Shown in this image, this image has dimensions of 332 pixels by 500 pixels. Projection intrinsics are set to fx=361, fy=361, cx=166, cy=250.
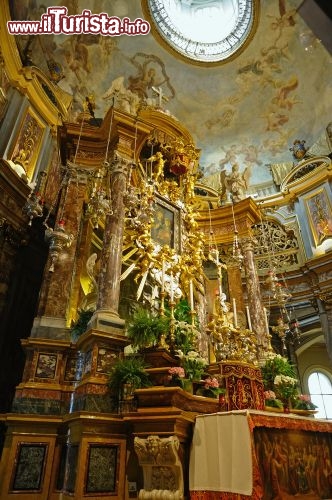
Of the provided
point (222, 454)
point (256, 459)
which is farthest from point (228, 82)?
point (256, 459)

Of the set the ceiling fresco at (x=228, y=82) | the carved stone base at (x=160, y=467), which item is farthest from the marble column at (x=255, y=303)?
the ceiling fresco at (x=228, y=82)

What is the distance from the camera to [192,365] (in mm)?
5316

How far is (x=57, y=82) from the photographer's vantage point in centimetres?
1171

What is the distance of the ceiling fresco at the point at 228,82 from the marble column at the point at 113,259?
5759mm

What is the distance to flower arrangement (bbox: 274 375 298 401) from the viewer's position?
6.64m

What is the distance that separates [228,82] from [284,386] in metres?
12.5

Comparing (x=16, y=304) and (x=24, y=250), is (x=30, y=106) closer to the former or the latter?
(x=24, y=250)

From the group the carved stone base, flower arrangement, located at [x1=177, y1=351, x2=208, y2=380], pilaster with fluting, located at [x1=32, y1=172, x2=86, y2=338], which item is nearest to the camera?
the carved stone base

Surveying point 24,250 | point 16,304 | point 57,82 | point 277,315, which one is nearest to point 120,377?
point 16,304

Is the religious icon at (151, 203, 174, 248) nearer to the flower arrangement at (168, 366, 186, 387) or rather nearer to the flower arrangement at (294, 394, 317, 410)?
the flower arrangement at (168, 366, 186, 387)

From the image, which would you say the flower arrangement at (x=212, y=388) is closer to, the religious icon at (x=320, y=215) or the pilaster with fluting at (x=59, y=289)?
the pilaster with fluting at (x=59, y=289)

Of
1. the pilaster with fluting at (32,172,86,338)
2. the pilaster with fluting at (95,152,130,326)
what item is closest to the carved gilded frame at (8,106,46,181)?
the pilaster with fluting at (32,172,86,338)

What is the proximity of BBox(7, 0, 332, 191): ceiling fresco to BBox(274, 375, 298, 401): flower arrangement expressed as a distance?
9210 mm

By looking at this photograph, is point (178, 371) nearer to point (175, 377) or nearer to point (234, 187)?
point (175, 377)
